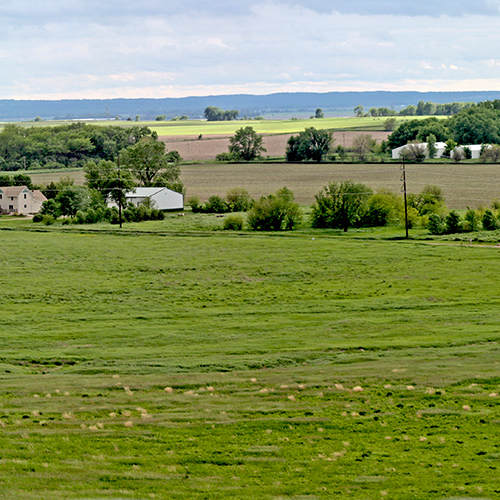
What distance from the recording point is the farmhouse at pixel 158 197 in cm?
10931

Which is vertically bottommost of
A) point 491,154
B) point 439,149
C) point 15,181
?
point 15,181

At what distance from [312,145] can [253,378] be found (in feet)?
464

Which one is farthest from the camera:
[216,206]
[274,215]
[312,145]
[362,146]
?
[362,146]

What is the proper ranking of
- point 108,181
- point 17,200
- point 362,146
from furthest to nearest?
point 362,146
point 108,181
point 17,200

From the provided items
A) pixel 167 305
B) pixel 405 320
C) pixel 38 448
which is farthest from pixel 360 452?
pixel 167 305

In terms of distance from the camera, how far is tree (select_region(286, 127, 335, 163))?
167000mm

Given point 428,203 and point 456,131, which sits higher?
point 456,131

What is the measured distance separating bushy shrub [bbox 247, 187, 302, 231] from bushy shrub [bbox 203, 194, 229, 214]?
57.4ft

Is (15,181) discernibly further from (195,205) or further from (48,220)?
(195,205)

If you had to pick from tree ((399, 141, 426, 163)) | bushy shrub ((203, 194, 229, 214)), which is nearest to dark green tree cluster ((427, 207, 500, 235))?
bushy shrub ((203, 194, 229, 214))

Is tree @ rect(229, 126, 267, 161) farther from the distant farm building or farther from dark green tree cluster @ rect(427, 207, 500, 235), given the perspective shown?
dark green tree cluster @ rect(427, 207, 500, 235)

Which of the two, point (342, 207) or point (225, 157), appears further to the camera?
point (225, 157)

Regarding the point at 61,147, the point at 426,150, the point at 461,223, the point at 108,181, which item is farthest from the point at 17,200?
the point at 426,150

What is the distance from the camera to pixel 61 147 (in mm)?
180875
